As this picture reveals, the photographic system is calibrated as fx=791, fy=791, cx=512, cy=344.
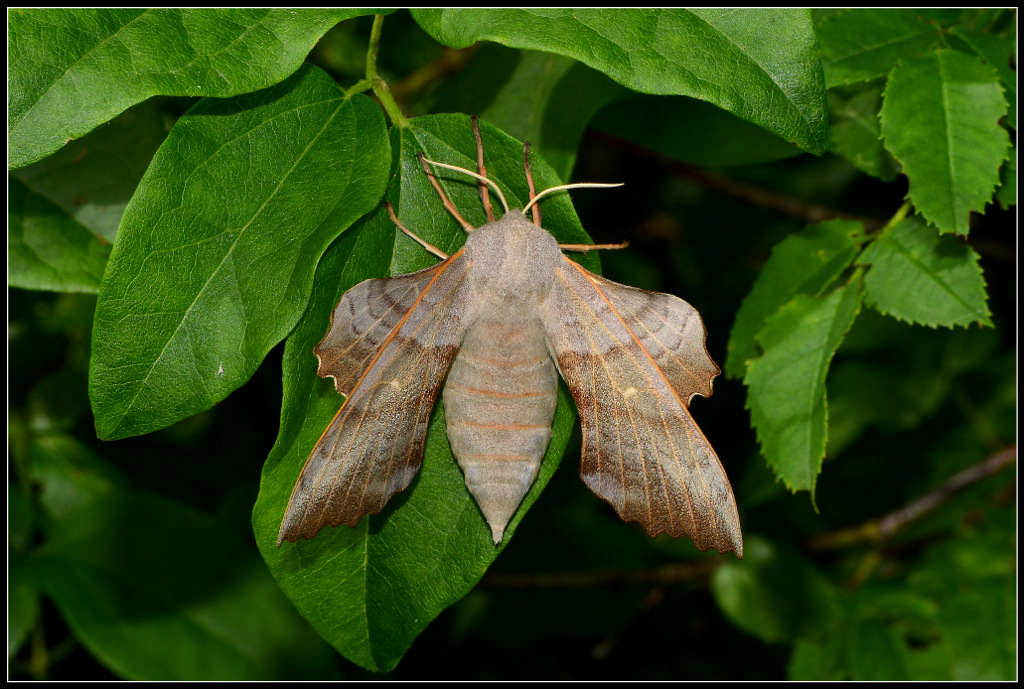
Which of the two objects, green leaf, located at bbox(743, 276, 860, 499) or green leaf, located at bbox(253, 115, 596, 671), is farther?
green leaf, located at bbox(743, 276, 860, 499)

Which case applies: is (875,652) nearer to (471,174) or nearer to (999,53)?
(999,53)

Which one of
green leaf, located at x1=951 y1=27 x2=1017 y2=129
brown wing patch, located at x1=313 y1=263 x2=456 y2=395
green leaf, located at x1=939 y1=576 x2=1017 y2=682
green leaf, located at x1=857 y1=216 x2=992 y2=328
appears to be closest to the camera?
brown wing patch, located at x1=313 y1=263 x2=456 y2=395

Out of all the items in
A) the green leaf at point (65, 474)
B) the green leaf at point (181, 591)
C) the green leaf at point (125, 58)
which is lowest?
the green leaf at point (181, 591)

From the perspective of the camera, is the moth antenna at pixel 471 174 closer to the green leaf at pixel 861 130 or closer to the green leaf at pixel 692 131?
the green leaf at pixel 692 131

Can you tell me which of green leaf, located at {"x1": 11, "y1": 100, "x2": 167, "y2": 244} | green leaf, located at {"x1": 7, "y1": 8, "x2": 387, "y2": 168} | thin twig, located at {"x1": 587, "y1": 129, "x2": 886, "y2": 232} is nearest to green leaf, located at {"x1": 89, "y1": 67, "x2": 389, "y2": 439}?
green leaf, located at {"x1": 7, "y1": 8, "x2": 387, "y2": 168}

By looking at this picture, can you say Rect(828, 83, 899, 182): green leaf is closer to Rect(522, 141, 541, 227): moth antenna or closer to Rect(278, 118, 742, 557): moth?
Rect(278, 118, 742, 557): moth

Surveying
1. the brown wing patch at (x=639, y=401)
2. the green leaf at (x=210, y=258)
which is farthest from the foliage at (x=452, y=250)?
the brown wing patch at (x=639, y=401)
